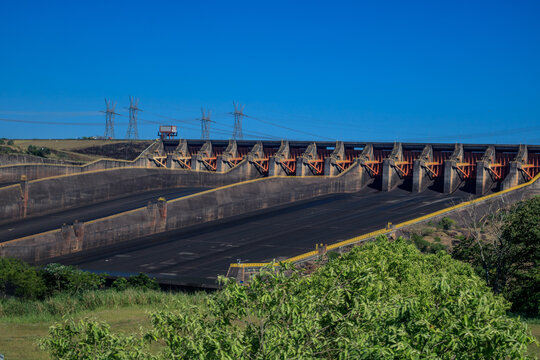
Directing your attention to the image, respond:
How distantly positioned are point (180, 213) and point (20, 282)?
23492 mm

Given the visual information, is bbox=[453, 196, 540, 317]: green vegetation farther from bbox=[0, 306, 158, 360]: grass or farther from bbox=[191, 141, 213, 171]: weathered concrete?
bbox=[191, 141, 213, 171]: weathered concrete

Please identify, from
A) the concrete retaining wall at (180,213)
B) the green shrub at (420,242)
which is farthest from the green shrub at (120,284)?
the green shrub at (420,242)

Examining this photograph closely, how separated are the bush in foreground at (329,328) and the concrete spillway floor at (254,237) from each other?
97.6 feet

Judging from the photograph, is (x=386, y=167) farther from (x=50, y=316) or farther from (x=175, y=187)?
(x=50, y=316)

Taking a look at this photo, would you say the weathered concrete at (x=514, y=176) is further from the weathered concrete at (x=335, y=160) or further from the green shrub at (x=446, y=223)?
the weathered concrete at (x=335, y=160)

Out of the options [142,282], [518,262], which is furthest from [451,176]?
[142,282]

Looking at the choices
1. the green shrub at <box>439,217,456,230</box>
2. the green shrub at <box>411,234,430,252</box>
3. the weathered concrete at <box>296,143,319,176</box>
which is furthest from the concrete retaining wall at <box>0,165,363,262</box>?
the green shrub at <box>411,234,430,252</box>

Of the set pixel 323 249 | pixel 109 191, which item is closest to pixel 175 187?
pixel 109 191

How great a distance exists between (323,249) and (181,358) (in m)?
37.2

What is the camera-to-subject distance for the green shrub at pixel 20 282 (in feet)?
128

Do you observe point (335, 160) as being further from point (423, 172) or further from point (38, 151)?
point (38, 151)

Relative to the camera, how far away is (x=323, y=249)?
4803 centimetres

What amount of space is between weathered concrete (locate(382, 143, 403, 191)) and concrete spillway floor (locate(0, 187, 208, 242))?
72.3 ft

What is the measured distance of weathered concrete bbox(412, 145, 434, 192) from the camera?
70.2 metres
